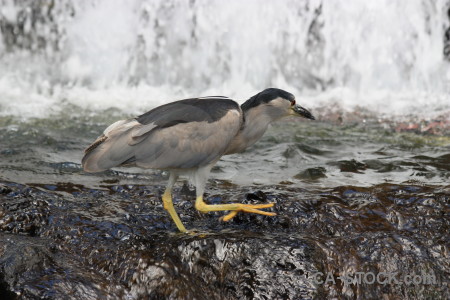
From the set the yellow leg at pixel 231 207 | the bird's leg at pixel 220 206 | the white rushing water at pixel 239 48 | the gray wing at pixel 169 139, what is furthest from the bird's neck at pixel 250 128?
the white rushing water at pixel 239 48

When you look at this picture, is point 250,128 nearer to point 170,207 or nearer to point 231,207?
point 231,207

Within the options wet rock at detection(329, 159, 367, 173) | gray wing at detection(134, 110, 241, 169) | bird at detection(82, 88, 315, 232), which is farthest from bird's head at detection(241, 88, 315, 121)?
wet rock at detection(329, 159, 367, 173)

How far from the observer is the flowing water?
149 inches

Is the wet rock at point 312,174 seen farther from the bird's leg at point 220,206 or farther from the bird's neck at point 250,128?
the bird's leg at point 220,206

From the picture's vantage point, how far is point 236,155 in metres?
6.67

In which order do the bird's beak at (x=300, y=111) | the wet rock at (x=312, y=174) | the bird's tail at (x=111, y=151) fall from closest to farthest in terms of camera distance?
the bird's tail at (x=111, y=151), the bird's beak at (x=300, y=111), the wet rock at (x=312, y=174)

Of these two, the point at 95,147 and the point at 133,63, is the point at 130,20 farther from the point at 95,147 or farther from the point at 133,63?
Answer: the point at 95,147

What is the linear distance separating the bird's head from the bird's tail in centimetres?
83

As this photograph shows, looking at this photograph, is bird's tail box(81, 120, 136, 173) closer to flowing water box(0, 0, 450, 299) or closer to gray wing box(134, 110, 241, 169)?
gray wing box(134, 110, 241, 169)

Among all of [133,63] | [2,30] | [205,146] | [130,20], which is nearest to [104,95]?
[133,63]

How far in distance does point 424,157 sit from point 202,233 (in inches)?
120

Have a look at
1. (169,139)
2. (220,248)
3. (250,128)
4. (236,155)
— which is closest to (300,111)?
(250,128)

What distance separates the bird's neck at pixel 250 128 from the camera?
4.59 metres

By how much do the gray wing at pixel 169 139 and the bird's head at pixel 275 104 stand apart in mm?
281
